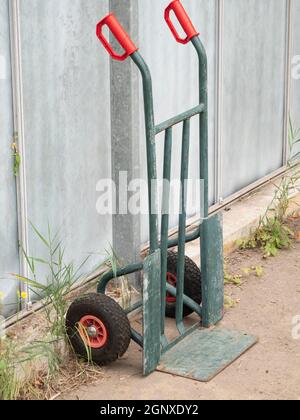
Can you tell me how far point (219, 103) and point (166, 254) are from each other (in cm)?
236

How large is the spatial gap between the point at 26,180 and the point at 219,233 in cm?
109

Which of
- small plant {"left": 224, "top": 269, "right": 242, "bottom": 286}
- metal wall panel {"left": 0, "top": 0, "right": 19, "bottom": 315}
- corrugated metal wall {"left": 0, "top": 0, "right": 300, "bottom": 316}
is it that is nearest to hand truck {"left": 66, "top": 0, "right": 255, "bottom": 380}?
metal wall panel {"left": 0, "top": 0, "right": 19, "bottom": 315}

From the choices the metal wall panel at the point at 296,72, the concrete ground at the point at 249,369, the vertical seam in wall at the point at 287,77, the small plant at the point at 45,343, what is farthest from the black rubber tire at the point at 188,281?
the metal wall panel at the point at 296,72

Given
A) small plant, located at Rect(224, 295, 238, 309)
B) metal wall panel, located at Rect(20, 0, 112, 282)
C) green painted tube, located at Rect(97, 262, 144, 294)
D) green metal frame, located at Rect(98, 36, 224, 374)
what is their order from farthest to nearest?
small plant, located at Rect(224, 295, 238, 309) → metal wall panel, located at Rect(20, 0, 112, 282) → green painted tube, located at Rect(97, 262, 144, 294) → green metal frame, located at Rect(98, 36, 224, 374)

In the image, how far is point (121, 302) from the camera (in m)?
5.54

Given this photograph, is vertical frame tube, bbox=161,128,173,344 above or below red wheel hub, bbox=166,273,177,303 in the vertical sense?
above

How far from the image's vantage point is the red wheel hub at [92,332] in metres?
4.93

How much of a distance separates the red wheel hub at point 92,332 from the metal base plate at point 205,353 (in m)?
0.32

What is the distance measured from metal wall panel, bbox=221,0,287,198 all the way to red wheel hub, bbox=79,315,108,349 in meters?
2.63

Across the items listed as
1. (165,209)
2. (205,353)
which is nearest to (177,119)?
(165,209)

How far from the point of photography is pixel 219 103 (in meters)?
7.10

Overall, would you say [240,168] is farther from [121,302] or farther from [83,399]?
[83,399]

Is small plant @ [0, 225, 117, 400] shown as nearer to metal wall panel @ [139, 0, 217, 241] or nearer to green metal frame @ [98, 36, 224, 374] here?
green metal frame @ [98, 36, 224, 374]

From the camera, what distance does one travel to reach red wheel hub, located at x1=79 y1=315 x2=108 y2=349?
4934mm
